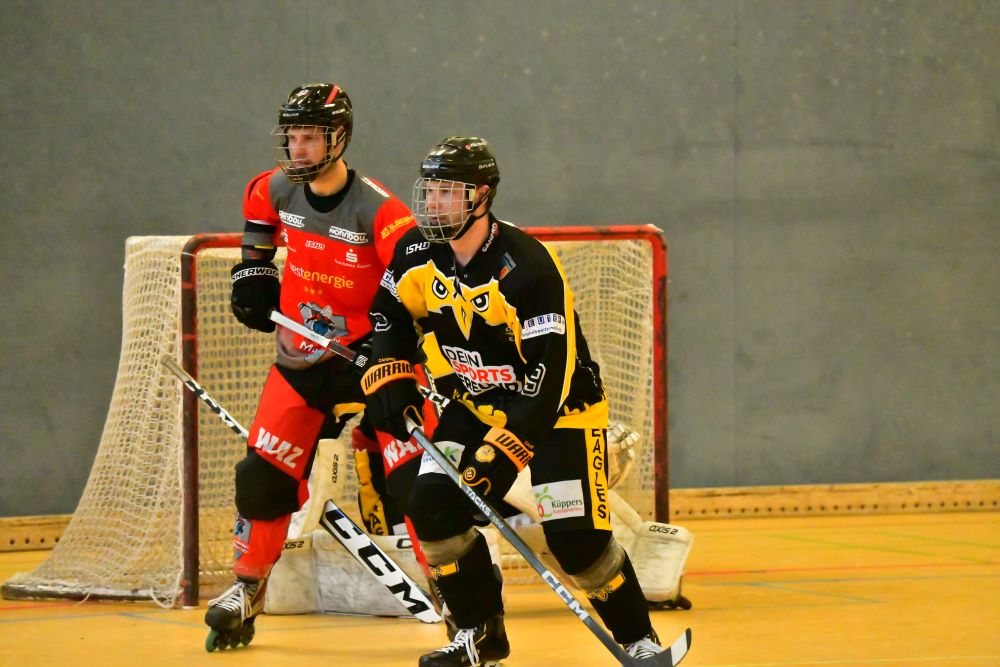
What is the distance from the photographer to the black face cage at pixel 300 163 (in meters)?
3.96

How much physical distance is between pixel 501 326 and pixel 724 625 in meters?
1.58

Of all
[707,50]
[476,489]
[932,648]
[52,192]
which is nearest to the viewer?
[476,489]

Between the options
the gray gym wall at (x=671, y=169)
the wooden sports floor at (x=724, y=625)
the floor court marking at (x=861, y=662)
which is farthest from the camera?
the gray gym wall at (x=671, y=169)

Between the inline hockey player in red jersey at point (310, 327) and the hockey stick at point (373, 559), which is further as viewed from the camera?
the hockey stick at point (373, 559)

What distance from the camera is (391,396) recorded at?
3.47 metres

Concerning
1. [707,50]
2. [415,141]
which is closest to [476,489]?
[415,141]

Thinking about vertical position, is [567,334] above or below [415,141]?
below

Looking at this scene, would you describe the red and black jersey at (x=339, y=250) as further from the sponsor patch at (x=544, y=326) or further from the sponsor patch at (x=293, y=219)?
the sponsor patch at (x=544, y=326)

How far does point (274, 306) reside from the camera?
13.9 feet

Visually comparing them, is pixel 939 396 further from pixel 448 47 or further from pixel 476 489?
pixel 476 489

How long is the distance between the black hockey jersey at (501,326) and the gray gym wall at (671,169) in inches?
131

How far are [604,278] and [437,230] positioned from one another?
225cm

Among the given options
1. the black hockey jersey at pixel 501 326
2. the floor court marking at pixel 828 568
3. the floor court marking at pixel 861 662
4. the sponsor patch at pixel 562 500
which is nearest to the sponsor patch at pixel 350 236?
the black hockey jersey at pixel 501 326

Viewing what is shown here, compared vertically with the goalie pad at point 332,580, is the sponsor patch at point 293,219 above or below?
above
